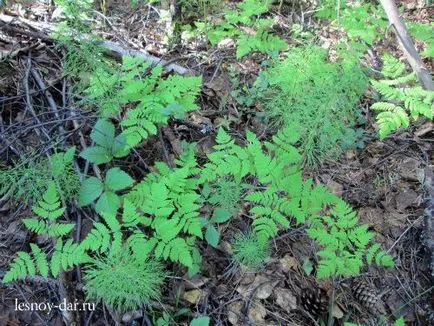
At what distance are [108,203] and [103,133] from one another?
560mm

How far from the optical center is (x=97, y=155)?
2.85m

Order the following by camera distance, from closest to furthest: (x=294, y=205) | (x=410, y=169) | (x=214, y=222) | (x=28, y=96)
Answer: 1. (x=294, y=205)
2. (x=214, y=222)
3. (x=28, y=96)
4. (x=410, y=169)

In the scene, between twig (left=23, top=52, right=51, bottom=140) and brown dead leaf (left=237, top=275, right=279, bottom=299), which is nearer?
brown dead leaf (left=237, top=275, right=279, bottom=299)

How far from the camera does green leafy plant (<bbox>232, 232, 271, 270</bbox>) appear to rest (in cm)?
266

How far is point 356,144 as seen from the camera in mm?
3586

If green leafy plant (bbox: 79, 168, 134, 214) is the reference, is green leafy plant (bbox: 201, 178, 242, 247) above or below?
below

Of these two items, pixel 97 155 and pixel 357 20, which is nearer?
pixel 97 155

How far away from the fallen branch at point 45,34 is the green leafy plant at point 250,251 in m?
1.74

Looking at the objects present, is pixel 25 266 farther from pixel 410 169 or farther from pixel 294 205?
pixel 410 169

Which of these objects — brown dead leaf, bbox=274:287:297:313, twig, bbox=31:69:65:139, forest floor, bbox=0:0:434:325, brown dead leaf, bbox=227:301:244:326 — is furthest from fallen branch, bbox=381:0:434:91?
twig, bbox=31:69:65:139

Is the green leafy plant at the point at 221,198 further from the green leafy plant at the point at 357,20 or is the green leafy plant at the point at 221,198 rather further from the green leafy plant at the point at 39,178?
the green leafy plant at the point at 357,20

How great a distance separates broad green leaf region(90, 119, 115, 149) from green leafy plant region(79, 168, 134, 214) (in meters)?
0.27

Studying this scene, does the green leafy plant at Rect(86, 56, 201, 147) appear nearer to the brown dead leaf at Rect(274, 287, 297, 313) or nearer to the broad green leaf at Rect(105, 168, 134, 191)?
the broad green leaf at Rect(105, 168, 134, 191)

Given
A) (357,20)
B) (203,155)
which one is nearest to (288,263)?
(203,155)
